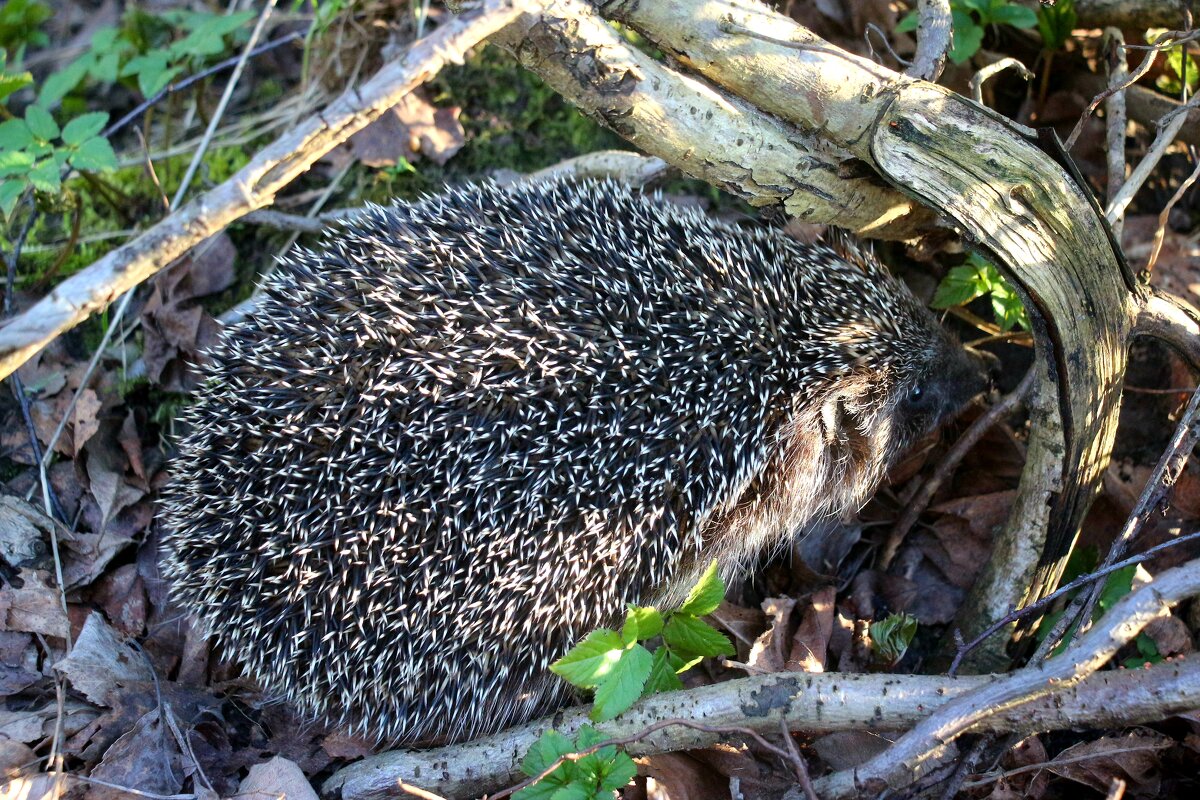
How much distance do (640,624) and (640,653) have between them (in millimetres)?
120

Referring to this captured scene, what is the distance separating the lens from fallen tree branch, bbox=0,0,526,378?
3.06m

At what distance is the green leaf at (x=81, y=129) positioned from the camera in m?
4.95

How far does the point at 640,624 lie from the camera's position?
148 inches

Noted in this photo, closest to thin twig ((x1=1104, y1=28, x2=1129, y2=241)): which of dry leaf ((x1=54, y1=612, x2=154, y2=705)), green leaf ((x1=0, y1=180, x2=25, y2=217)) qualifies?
dry leaf ((x1=54, y1=612, x2=154, y2=705))

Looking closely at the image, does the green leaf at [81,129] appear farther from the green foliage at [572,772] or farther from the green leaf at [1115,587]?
the green leaf at [1115,587]

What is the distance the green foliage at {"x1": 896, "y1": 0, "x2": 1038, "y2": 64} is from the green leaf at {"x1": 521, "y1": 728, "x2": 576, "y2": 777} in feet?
12.9

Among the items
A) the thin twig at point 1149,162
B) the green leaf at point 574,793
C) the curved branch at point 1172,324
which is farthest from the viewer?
the thin twig at point 1149,162

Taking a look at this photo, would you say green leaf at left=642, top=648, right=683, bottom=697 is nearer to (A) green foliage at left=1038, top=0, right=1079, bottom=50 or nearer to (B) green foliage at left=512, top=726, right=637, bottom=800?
(B) green foliage at left=512, top=726, right=637, bottom=800

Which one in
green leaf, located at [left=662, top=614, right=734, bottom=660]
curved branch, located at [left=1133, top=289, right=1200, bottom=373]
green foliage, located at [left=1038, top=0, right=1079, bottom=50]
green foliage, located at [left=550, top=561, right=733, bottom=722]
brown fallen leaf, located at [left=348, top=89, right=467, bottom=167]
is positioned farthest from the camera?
brown fallen leaf, located at [left=348, top=89, right=467, bottom=167]

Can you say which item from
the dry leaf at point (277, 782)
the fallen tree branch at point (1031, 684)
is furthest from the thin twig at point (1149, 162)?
the dry leaf at point (277, 782)

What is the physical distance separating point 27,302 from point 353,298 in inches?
115

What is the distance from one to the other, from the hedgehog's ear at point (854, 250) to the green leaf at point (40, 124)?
418 cm

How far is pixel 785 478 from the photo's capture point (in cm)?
467

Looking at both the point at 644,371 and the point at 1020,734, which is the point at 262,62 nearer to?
the point at 644,371
